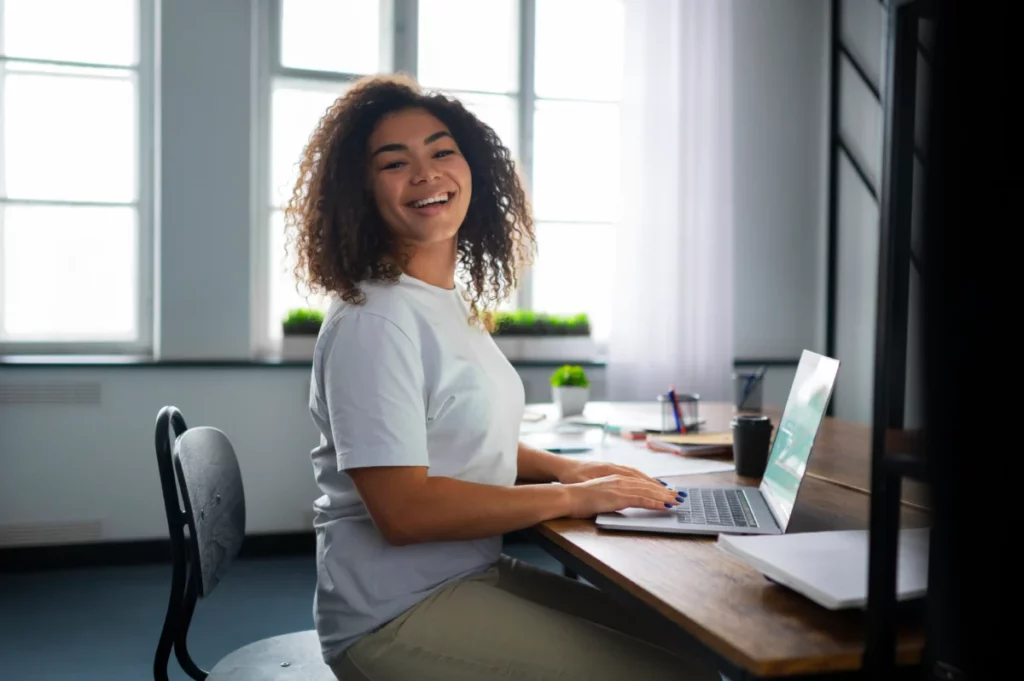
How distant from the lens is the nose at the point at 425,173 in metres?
1.40

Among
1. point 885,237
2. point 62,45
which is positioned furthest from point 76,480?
point 885,237

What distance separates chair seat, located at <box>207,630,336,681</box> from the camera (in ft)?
4.20

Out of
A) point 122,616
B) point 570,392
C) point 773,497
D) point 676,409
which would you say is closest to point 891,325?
point 773,497

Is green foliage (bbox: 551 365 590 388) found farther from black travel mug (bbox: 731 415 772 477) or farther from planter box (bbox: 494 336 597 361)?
planter box (bbox: 494 336 597 361)

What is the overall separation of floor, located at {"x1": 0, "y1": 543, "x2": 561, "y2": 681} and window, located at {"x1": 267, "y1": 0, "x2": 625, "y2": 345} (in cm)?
111

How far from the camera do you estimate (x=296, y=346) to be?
3598mm

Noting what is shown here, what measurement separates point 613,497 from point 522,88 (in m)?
3.04

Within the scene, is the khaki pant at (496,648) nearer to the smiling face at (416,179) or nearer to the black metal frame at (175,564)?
the black metal frame at (175,564)

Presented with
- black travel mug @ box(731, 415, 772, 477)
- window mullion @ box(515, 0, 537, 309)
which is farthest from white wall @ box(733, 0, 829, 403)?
black travel mug @ box(731, 415, 772, 477)

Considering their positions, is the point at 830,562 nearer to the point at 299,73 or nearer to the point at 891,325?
the point at 891,325

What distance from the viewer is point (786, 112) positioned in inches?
163

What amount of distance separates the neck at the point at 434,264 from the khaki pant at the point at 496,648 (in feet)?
1.64

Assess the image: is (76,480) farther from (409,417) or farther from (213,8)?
(409,417)

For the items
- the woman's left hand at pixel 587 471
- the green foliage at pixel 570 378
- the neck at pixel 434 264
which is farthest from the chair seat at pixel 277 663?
the green foliage at pixel 570 378
